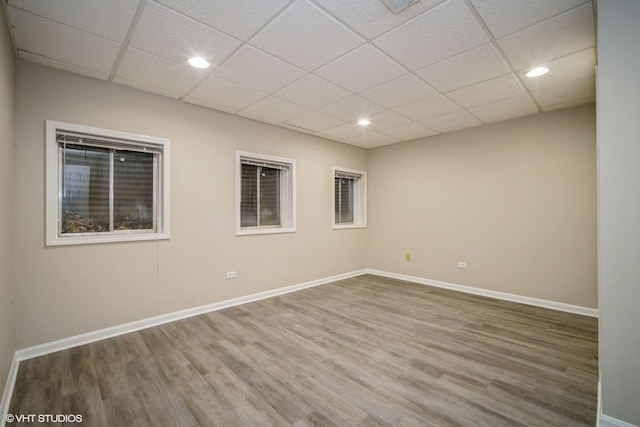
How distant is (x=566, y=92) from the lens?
10.4ft

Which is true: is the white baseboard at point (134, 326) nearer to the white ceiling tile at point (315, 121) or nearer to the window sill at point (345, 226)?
the window sill at point (345, 226)

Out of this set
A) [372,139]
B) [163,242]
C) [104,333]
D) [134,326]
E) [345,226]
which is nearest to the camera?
[104,333]

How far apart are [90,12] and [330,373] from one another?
3.16m

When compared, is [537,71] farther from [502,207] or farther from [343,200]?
[343,200]

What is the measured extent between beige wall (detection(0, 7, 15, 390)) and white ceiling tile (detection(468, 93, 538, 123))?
453 cm

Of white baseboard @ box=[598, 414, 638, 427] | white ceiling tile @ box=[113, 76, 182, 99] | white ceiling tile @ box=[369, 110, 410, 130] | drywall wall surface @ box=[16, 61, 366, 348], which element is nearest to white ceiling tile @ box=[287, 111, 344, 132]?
drywall wall surface @ box=[16, 61, 366, 348]

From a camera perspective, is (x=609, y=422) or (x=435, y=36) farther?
(x=435, y=36)

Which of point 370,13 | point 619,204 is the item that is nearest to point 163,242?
point 370,13

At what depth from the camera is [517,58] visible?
8.12 ft

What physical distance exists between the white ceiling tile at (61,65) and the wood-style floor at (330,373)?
265 centimetres

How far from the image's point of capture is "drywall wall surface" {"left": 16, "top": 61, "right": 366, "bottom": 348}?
2547 mm

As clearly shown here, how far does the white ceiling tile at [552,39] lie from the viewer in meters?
1.97

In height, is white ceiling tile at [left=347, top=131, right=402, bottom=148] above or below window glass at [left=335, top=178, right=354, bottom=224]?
above

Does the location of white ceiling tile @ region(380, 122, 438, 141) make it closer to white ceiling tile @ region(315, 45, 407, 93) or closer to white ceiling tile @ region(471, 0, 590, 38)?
white ceiling tile @ region(315, 45, 407, 93)
